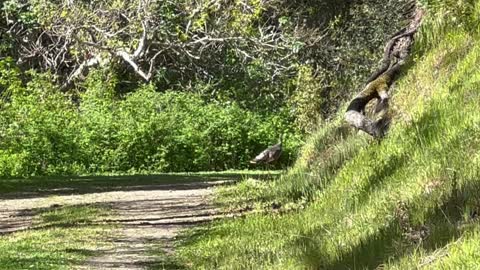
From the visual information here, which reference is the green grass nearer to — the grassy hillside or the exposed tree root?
the grassy hillside

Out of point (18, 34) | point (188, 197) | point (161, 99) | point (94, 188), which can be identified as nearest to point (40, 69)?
point (18, 34)

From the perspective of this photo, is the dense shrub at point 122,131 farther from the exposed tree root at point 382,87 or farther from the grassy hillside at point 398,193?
the exposed tree root at point 382,87

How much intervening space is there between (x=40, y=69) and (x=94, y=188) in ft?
47.2

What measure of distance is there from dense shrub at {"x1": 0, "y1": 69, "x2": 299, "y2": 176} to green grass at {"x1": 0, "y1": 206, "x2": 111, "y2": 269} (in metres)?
11.6

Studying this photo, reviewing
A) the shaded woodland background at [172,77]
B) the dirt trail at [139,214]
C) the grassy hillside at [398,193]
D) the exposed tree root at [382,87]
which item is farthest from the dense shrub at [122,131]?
the exposed tree root at [382,87]

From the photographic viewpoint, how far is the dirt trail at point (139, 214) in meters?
8.81

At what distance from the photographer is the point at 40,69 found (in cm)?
3000

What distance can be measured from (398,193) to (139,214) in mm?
5190

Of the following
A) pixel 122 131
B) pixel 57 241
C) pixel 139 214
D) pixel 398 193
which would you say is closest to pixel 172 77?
pixel 122 131

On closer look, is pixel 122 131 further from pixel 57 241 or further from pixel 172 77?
pixel 57 241

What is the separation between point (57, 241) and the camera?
387 inches

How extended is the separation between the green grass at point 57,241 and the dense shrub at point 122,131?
11.6 m

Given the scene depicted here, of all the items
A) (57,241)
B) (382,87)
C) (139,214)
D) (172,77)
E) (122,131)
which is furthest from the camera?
(172,77)

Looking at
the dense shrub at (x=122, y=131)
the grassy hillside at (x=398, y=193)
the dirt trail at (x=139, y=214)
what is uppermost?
the grassy hillside at (x=398, y=193)
